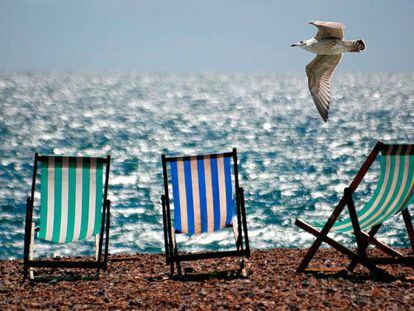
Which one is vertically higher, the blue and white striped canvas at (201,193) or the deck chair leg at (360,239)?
the blue and white striped canvas at (201,193)

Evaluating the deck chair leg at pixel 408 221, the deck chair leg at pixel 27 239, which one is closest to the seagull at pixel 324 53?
the deck chair leg at pixel 408 221

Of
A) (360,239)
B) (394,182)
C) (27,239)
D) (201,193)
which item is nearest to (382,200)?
(394,182)

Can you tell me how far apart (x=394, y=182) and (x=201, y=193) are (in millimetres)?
1430

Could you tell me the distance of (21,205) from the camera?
51.4 ft

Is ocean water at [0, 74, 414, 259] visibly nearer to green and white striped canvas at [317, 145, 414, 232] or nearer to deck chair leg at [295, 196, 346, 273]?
deck chair leg at [295, 196, 346, 273]

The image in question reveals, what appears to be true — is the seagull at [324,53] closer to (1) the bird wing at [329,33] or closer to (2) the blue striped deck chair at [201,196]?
(1) the bird wing at [329,33]

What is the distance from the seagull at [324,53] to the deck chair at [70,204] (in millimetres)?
2824

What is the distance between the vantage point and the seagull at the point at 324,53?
24.1 feet

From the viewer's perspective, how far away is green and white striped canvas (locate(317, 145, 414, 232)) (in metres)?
4.79

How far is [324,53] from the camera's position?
785 cm

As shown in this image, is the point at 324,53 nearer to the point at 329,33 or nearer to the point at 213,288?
the point at 329,33

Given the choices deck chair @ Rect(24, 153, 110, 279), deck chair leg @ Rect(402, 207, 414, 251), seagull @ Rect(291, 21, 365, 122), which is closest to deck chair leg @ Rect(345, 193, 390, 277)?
deck chair leg @ Rect(402, 207, 414, 251)

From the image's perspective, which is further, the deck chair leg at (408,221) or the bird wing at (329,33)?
the bird wing at (329,33)

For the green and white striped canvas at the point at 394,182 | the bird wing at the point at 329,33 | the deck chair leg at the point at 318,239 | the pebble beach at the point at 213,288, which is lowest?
the pebble beach at the point at 213,288
